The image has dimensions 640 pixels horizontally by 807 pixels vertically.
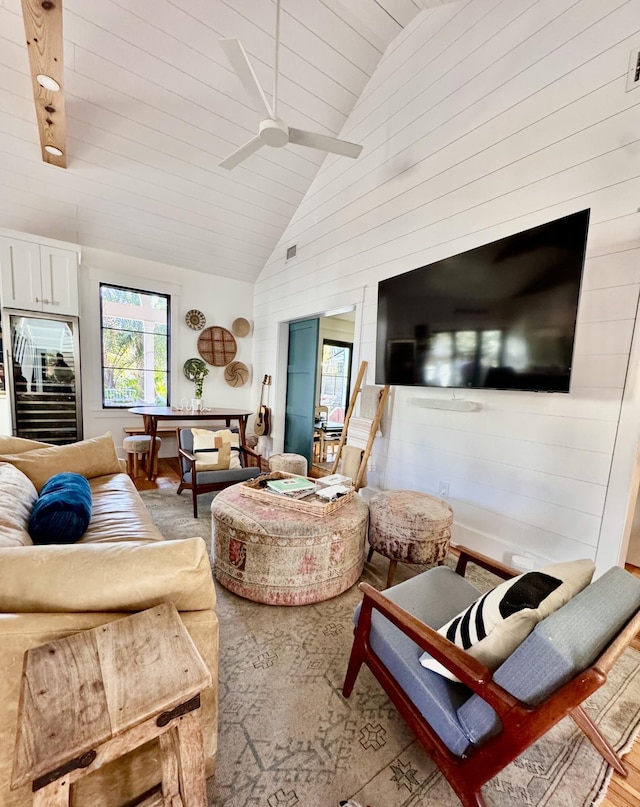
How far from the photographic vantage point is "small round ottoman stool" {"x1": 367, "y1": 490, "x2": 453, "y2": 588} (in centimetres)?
195

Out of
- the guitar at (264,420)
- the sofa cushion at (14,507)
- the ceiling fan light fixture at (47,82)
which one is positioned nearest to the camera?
the sofa cushion at (14,507)

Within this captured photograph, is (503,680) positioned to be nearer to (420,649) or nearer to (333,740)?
(420,649)

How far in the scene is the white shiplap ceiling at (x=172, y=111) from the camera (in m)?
2.44

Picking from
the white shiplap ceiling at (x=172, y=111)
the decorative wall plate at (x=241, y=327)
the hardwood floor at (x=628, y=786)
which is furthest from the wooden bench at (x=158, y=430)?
the hardwood floor at (x=628, y=786)

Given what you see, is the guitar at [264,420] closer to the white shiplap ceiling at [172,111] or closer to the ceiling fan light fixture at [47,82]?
the white shiplap ceiling at [172,111]

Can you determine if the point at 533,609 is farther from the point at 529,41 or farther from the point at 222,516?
the point at 529,41

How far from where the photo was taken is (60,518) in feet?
4.95

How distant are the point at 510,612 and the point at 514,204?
2.54 metres

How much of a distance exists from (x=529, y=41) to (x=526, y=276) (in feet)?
5.28

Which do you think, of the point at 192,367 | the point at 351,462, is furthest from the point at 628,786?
the point at 192,367

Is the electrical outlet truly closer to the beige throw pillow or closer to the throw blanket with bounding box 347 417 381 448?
the throw blanket with bounding box 347 417 381 448

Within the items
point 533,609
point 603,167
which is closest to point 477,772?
point 533,609

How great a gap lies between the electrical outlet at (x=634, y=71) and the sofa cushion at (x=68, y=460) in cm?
415

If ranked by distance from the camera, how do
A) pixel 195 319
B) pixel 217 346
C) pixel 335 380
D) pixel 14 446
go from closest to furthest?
pixel 14 446
pixel 195 319
pixel 217 346
pixel 335 380
